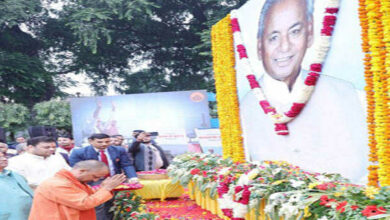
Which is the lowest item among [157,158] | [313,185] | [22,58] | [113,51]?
[157,158]

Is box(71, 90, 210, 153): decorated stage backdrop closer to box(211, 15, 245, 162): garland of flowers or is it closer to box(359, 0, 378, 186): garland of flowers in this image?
box(211, 15, 245, 162): garland of flowers

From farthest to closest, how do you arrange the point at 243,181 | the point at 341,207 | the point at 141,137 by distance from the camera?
the point at 141,137
the point at 243,181
the point at 341,207

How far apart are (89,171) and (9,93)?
15.2 meters

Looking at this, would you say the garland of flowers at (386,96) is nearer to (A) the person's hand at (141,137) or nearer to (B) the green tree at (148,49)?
(A) the person's hand at (141,137)

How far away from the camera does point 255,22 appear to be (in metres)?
7.14

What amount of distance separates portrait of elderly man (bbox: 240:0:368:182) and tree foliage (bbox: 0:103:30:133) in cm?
1028

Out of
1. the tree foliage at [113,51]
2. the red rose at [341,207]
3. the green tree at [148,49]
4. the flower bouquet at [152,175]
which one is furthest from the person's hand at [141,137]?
the green tree at [148,49]

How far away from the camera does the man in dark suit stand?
6008mm

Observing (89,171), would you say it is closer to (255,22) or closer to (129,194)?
(129,194)

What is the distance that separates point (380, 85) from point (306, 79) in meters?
1.48

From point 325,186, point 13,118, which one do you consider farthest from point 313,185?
point 13,118

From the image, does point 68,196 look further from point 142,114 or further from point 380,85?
point 142,114

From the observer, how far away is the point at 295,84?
19.8 feet

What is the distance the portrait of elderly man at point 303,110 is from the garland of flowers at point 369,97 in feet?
0.82
